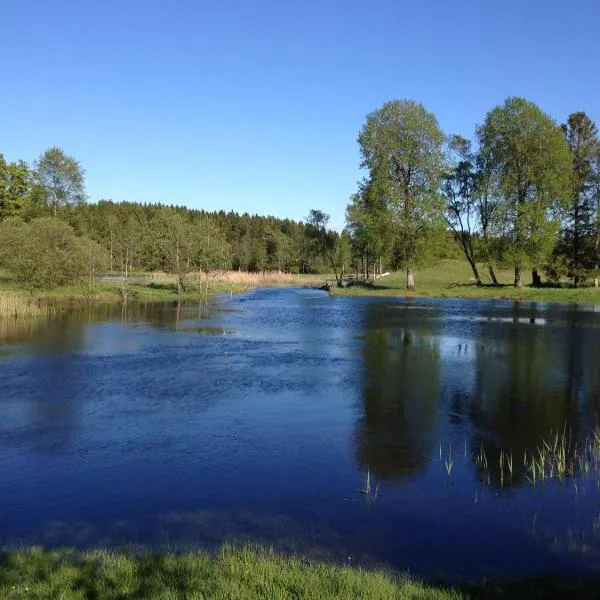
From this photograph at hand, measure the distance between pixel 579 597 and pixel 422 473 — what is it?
4.94 meters

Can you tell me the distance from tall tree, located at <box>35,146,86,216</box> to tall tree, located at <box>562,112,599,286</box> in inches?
2543

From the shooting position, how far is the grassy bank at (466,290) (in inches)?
2141

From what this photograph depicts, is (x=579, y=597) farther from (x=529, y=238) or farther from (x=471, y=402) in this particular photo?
(x=529, y=238)

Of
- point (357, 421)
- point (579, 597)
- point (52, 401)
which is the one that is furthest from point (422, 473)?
point (52, 401)

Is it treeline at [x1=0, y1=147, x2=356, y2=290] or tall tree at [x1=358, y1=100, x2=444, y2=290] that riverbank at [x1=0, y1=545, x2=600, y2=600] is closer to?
treeline at [x1=0, y1=147, x2=356, y2=290]

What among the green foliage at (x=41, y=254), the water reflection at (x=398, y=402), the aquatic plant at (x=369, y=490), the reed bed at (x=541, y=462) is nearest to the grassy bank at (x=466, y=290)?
the water reflection at (x=398, y=402)

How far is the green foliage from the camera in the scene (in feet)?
147

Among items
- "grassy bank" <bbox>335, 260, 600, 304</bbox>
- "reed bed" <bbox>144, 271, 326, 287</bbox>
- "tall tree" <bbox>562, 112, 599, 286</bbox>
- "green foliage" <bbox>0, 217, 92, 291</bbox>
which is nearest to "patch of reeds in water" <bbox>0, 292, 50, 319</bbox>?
"green foliage" <bbox>0, 217, 92, 291</bbox>

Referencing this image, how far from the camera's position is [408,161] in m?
59.6

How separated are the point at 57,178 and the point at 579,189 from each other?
67815 mm

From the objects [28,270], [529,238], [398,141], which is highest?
[398,141]

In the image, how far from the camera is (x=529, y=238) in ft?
187

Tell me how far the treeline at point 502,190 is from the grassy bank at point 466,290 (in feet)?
8.67

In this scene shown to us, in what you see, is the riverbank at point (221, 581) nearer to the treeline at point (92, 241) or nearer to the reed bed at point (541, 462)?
the reed bed at point (541, 462)
